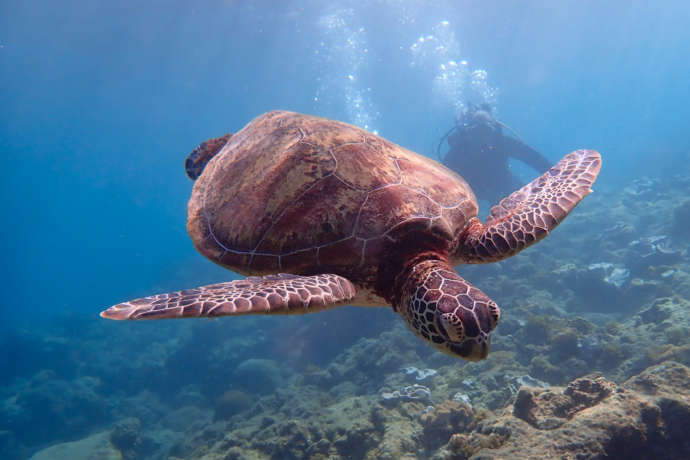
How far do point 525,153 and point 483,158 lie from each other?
2.50m

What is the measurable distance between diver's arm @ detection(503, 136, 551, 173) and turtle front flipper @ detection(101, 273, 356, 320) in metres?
16.6

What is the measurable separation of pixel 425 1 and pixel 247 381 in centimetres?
4571

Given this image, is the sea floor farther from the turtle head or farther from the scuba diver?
the turtle head

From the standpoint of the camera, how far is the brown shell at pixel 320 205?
105 inches

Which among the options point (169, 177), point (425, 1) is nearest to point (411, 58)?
point (425, 1)

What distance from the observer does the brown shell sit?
2664 millimetres

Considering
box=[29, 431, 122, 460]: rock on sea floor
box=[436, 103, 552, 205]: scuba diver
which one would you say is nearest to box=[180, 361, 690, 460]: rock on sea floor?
box=[29, 431, 122, 460]: rock on sea floor

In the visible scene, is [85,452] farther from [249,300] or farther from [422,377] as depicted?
[249,300]

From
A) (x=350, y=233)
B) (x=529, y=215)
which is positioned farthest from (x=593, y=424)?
(x=350, y=233)

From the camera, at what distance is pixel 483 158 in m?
15.6

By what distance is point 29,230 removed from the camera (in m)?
107

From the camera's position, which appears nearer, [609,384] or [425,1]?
[609,384]

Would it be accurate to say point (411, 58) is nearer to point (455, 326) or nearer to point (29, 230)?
point (455, 326)

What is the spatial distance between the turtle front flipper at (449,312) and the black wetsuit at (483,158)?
14.1 meters
